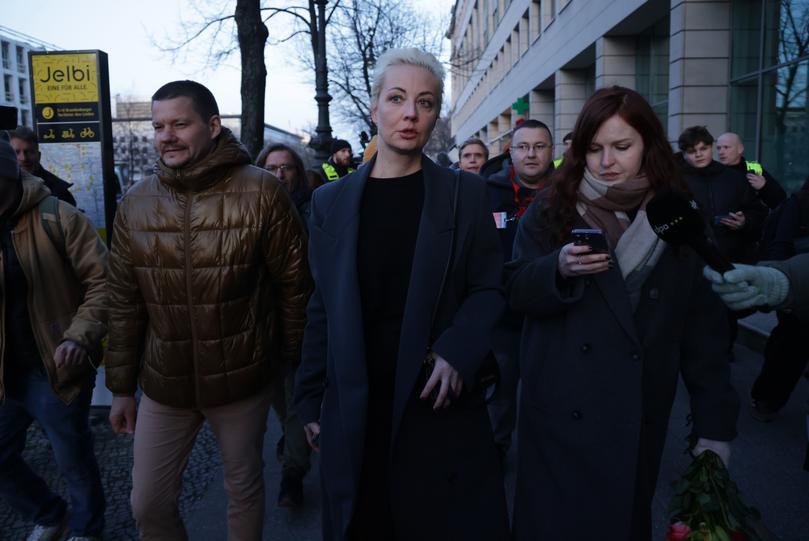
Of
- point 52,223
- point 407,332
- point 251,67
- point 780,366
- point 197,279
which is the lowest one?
point 780,366

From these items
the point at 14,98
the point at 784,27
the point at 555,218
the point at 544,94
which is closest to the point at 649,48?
the point at 784,27

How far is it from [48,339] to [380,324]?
2.03 m

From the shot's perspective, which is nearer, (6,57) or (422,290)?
(422,290)

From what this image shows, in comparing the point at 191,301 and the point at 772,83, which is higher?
the point at 772,83

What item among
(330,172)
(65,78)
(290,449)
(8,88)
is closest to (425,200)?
(290,449)

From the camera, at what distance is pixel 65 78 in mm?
6117

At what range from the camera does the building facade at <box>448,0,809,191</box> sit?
30.9ft

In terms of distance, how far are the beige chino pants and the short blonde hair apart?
4.99 ft

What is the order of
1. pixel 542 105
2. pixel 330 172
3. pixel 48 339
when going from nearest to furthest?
pixel 48 339 < pixel 330 172 < pixel 542 105

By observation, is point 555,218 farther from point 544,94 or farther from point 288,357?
point 544,94

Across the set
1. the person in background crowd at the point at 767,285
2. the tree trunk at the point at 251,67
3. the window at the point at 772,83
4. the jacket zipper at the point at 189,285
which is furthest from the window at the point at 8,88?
the person in background crowd at the point at 767,285

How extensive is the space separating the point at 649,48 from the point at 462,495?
47.0 feet

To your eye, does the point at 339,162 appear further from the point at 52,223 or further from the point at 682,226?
the point at 682,226

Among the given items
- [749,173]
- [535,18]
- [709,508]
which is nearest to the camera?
[709,508]
